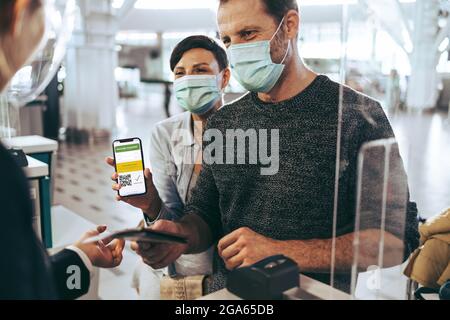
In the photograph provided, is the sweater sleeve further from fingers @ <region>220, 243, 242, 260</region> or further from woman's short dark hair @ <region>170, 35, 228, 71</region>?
woman's short dark hair @ <region>170, 35, 228, 71</region>

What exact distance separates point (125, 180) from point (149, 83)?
16.3 ft

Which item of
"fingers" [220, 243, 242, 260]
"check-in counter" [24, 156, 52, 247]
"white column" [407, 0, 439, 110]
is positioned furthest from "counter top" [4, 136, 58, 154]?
"white column" [407, 0, 439, 110]

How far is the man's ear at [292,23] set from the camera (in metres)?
1.49

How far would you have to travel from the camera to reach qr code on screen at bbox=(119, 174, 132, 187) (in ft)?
5.04

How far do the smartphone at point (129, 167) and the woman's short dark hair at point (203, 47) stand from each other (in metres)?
0.46

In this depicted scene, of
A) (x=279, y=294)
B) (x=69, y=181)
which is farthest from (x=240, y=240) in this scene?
(x=69, y=181)

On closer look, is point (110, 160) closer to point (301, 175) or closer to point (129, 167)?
point (129, 167)

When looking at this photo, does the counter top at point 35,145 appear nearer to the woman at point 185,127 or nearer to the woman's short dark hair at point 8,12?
the woman at point 185,127

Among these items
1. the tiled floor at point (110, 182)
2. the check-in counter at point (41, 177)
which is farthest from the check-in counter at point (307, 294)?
the check-in counter at point (41, 177)

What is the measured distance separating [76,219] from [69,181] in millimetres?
2036

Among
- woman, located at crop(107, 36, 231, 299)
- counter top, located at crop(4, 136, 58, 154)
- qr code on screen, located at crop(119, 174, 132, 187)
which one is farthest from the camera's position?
counter top, located at crop(4, 136, 58, 154)

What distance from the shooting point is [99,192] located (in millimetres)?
5332

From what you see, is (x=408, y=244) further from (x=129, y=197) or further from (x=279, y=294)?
(x=129, y=197)
